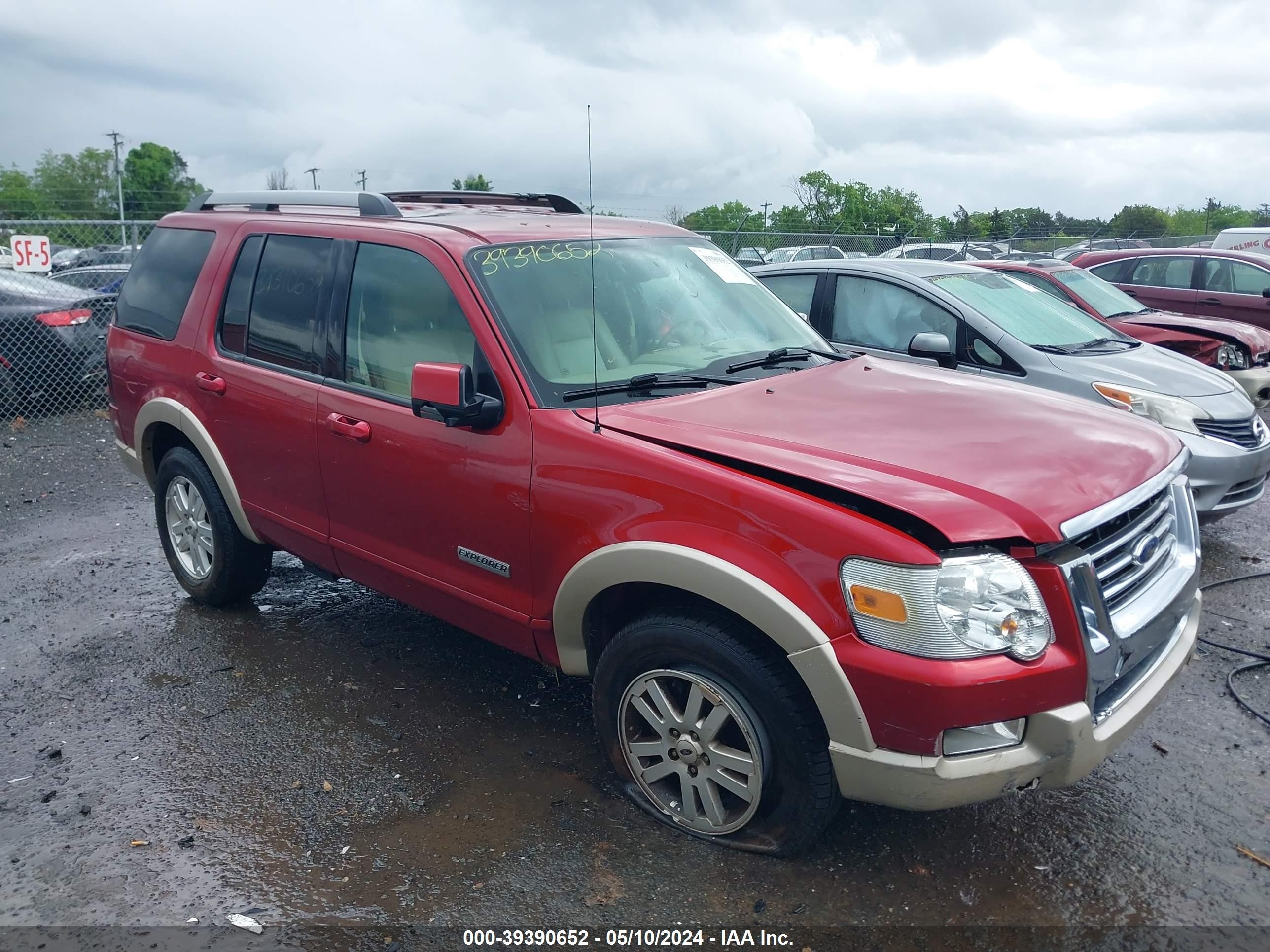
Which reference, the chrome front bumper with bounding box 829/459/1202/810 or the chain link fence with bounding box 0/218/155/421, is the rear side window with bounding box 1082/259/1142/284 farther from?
the chain link fence with bounding box 0/218/155/421

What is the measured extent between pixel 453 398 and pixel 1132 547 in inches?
83.4

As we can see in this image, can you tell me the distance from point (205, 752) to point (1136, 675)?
10.6 ft

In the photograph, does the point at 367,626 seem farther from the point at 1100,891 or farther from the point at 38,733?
the point at 1100,891

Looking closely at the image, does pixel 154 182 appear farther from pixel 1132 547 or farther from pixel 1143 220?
pixel 1132 547

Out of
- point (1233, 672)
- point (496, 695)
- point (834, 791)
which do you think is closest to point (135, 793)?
point (496, 695)

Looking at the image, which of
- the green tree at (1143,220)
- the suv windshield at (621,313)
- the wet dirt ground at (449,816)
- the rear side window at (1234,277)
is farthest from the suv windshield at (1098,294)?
the green tree at (1143,220)

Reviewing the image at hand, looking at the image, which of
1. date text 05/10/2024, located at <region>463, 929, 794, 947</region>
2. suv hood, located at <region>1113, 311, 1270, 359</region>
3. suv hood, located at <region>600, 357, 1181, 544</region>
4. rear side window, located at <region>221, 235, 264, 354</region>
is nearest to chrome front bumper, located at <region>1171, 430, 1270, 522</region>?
suv hood, located at <region>600, 357, 1181, 544</region>

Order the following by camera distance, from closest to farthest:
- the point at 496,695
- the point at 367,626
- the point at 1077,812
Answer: the point at 1077,812
the point at 496,695
the point at 367,626

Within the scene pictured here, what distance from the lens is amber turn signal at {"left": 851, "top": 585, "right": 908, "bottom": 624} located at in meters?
2.48

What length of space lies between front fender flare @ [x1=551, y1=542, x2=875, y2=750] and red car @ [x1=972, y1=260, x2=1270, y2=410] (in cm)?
632

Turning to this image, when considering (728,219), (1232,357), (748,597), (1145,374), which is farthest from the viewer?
(728,219)

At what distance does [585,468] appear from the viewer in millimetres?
3059

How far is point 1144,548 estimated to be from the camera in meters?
2.96

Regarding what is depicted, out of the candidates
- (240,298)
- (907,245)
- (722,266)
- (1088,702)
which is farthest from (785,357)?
(907,245)
